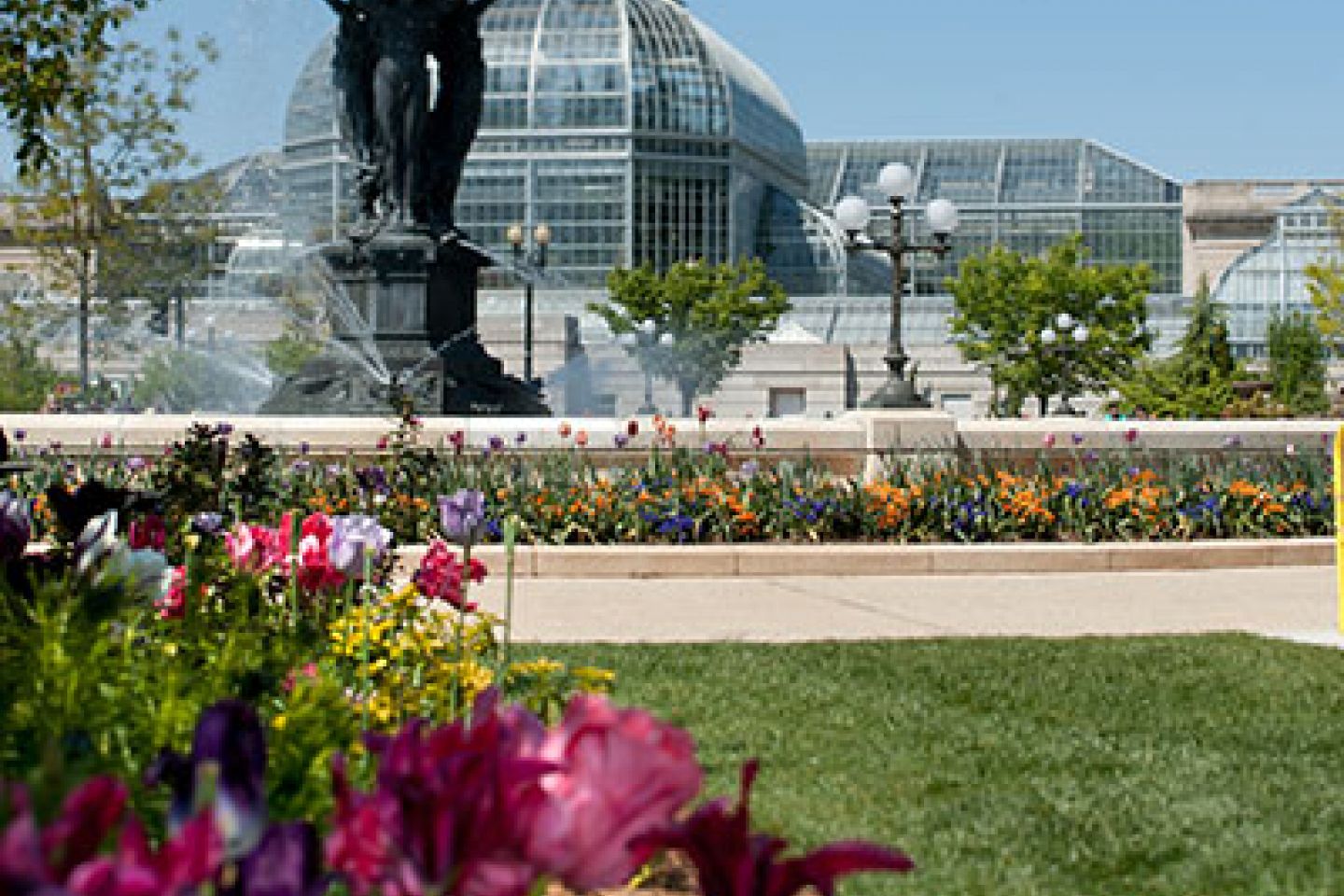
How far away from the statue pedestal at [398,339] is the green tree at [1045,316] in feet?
136

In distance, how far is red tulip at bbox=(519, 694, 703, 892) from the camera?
1702 millimetres

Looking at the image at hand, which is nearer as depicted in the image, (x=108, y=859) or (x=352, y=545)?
(x=108, y=859)

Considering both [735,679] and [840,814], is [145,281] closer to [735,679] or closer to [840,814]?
[735,679]

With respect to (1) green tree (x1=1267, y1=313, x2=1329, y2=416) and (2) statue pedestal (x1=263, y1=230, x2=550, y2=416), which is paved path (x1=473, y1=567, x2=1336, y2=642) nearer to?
(2) statue pedestal (x1=263, y1=230, x2=550, y2=416)

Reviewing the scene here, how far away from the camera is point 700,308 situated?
205 ft

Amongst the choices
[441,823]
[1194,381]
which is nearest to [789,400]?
[1194,381]

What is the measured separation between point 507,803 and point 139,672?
70.3 inches

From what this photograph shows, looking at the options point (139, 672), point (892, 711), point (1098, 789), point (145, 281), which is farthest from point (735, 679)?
point (145, 281)

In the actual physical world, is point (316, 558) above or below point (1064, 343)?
below

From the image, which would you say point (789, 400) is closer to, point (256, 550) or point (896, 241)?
point (896, 241)

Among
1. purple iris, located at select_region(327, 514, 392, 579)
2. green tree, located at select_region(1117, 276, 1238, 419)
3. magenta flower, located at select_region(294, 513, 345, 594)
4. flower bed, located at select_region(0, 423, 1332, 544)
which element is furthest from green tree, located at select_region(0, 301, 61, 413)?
purple iris, located at select_region(327, 514, 392, 579)

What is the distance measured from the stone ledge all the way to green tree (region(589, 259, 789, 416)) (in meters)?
47.1

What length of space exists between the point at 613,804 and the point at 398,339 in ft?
46.8

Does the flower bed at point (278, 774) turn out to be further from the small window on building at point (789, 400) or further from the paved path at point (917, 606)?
the small window on building at point (789, 400)
